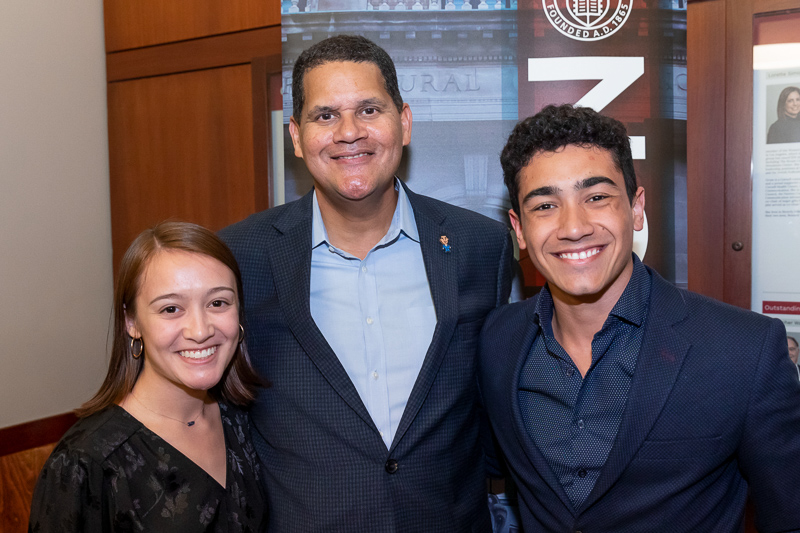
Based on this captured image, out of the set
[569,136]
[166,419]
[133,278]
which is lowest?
[166,419]

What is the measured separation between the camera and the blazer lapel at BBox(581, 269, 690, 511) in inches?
58.9

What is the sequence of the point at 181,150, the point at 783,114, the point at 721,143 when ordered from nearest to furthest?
the point at 783,114
the point at 721,143
the point at 181,150

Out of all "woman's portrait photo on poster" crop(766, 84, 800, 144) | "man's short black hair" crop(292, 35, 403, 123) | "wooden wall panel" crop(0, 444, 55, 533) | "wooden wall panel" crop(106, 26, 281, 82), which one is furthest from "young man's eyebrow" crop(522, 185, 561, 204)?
"wooden wall panel" crop(106, 26, 281, 82)

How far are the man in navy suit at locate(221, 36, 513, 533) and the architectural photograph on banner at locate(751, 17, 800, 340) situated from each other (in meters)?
1.75

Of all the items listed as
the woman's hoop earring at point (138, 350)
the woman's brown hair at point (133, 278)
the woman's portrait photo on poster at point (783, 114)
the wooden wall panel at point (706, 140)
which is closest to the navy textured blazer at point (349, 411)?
the woman's brown hair at point (133, 278)

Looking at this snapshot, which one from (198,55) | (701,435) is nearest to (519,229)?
(701,435)

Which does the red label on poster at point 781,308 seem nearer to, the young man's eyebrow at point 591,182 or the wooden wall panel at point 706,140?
the wooden wall panel at point 706,140

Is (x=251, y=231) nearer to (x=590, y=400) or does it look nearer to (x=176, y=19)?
(x=590, y=400)

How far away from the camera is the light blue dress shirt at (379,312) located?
1898mm

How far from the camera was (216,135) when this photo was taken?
404 centimetres

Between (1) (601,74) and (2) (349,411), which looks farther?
(1) (601,74)

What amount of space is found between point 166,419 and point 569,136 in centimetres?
127

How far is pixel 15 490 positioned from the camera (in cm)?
267

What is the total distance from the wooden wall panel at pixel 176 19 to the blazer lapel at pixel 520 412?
8.65ft
